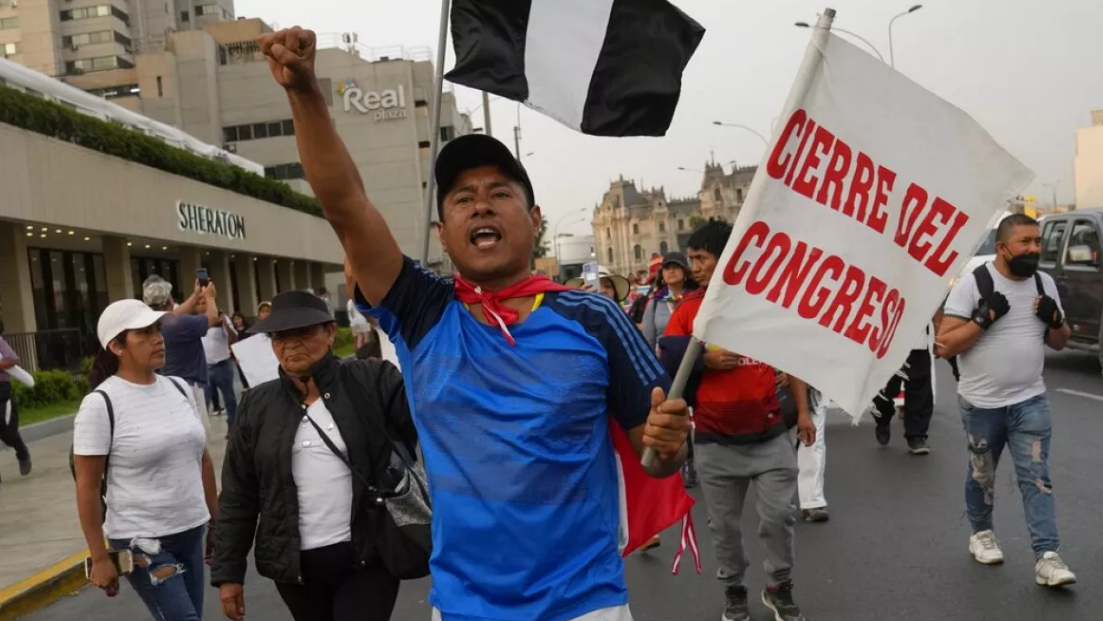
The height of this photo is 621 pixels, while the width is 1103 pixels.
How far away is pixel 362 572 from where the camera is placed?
3.58 metres

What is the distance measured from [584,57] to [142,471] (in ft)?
8.30

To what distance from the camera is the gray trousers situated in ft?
16.6

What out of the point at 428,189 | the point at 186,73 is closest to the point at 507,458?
the point at 428,189

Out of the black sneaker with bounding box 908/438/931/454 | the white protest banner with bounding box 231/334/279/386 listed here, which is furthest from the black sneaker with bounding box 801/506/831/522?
the white protest banner with bounding box 231/334/279/386

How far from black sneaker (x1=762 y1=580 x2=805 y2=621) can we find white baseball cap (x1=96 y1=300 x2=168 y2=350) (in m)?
3.27

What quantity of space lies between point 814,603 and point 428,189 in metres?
3.51

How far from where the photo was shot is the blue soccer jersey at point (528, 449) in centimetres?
231

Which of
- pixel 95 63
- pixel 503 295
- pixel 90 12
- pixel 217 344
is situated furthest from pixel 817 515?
pixel 90 12

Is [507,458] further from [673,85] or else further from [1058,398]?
[1058,398]

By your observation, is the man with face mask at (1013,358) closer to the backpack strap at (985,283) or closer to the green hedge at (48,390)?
the backpack strap at (985,283)

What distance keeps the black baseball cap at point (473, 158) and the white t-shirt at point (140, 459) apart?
7.40 feet

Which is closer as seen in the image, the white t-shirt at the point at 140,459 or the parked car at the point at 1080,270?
the white t-shirt at the point at 140,459

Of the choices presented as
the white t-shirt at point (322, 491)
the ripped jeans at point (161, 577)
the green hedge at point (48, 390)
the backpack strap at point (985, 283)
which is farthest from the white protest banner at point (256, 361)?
the green hedge at point (48, 390)

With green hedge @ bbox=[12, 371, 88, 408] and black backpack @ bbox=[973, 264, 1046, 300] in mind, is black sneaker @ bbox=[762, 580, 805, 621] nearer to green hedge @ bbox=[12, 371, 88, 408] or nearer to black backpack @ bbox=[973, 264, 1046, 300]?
black backpack @ bbox=[973, 264, 1046, 300]
